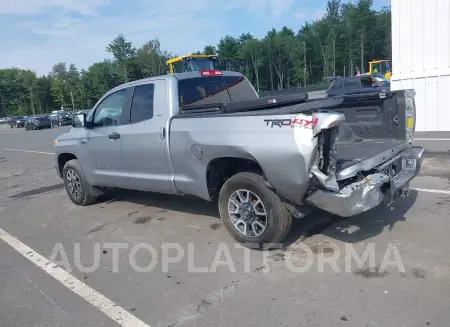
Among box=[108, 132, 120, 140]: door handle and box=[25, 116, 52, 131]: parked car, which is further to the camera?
box=[25, 116, 52, 131]: parked car

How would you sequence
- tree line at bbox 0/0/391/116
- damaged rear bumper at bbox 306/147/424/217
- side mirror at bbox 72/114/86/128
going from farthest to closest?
tree line at bbox 0/0/391/116 < side mirror at bbox 72/114/86/128 < damaged rear bumper at bbox 306/147/424/217

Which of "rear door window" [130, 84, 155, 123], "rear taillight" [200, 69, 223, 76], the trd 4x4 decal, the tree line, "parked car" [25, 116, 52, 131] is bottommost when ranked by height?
"parked car" [25, 116, 52, 131]

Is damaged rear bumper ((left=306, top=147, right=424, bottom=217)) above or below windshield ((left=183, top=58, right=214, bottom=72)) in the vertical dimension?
below

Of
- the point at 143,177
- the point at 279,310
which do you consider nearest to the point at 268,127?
the point at 279,310

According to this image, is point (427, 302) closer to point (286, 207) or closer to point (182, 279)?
point (286, 207)

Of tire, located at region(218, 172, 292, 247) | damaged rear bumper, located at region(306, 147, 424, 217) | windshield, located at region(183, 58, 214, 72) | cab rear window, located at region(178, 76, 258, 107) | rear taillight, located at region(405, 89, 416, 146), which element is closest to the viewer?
damaged rear bumper, located at region(306, 147, 424, 217)

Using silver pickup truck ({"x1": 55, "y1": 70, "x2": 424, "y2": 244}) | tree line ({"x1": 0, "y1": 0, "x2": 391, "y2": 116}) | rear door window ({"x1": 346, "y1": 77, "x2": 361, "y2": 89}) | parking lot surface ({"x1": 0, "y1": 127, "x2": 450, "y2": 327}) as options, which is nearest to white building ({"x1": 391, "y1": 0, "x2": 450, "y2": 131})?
rear door window ({"x1": 346, "y1": 77, "x2": 361, "y2": 89})

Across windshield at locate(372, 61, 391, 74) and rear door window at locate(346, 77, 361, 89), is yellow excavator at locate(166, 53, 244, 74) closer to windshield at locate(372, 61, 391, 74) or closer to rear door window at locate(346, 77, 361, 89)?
rear door window at locate(346, 77, 361, 89)

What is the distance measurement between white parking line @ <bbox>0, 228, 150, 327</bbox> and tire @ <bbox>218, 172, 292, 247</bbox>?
1.59 m

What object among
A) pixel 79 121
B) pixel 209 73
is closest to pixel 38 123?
pixel 79 121

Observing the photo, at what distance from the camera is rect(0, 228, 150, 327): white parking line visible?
3395mm

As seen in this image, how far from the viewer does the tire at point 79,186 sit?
6941 millimetres

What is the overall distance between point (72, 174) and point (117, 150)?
1.68 meters

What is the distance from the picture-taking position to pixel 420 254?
13.4ft
